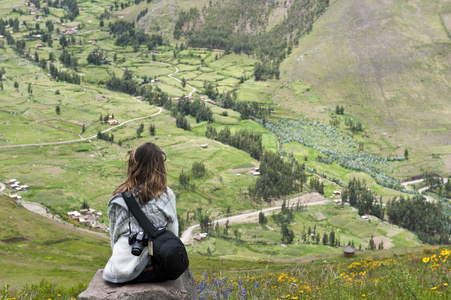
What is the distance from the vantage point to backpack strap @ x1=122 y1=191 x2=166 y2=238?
30.9 feet

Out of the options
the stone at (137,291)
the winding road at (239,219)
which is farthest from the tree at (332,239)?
the stone at (137,291)

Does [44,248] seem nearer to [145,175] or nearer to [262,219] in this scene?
[262,219]

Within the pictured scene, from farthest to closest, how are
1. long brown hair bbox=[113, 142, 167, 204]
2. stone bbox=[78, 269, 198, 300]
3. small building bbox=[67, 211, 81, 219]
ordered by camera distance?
small building bbox=[67, 211, 81, 219]
long brown hair bbox=[113, 142, 167, 204]
stone bbox=[78, 269, 198, 300]

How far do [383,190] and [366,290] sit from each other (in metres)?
151

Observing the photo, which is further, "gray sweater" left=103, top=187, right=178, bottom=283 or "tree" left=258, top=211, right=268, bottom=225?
"tree" left=258, top=211, right=268, bottom=225

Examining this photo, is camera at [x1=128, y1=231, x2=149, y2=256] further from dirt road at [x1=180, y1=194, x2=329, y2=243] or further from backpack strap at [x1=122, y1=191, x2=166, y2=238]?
dirt road at [x1=180, y1=194, x2=329, y2=243]

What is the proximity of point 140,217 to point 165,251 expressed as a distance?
1.16 m

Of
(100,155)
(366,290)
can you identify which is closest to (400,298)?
(366,290)

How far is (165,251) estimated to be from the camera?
912cm

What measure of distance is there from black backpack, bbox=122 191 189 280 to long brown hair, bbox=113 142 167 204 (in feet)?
2.37

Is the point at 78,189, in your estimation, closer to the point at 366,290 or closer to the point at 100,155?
the point at 100,155

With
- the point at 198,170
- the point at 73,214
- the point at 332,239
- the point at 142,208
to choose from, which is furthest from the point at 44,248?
the point at 142,208

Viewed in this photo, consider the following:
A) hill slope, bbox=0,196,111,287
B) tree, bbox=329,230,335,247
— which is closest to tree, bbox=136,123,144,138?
hill slope, bbox=0,196,111,287

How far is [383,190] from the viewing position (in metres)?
152
